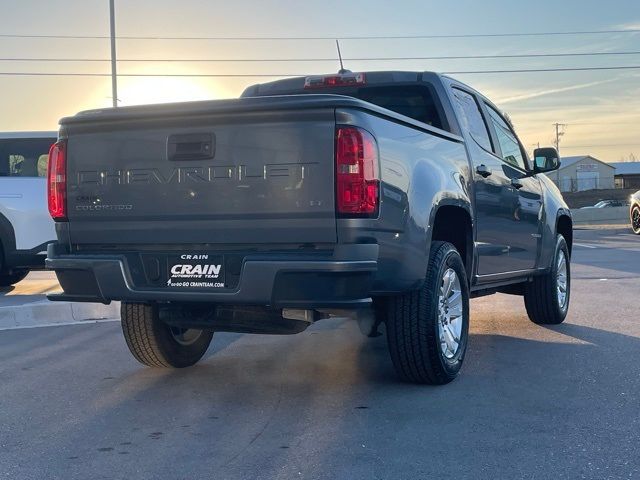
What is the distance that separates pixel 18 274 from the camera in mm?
11852

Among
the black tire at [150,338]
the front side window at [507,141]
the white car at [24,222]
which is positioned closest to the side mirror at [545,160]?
the front side window at [507,141]

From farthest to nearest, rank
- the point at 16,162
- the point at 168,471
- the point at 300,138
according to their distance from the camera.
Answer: the point at 16,162
the point at 300,138
the point at 168,471

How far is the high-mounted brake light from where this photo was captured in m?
6.45

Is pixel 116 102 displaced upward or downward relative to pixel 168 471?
upward

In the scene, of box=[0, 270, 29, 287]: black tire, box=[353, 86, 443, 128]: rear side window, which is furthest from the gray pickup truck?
box=[0, 270, 29, 287]: black tire

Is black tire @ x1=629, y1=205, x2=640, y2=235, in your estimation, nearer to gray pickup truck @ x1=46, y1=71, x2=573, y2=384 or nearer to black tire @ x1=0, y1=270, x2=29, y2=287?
black tire @ x1=0, y1=270, x2=29, y2=287

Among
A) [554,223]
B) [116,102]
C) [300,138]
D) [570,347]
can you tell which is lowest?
[570,347]

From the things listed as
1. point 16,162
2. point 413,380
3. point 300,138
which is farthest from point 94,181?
point 16,162

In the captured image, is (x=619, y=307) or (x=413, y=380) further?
(x=619, y=307)

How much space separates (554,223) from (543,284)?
0.60 meters

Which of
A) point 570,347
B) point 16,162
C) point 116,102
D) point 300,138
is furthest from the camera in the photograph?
point 116,102

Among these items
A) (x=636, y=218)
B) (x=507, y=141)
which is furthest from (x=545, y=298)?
(x=636, y=218)

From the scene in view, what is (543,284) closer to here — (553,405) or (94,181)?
(553,405)

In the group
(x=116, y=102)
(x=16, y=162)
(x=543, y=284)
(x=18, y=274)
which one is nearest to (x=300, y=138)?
(x=543, y=284)
